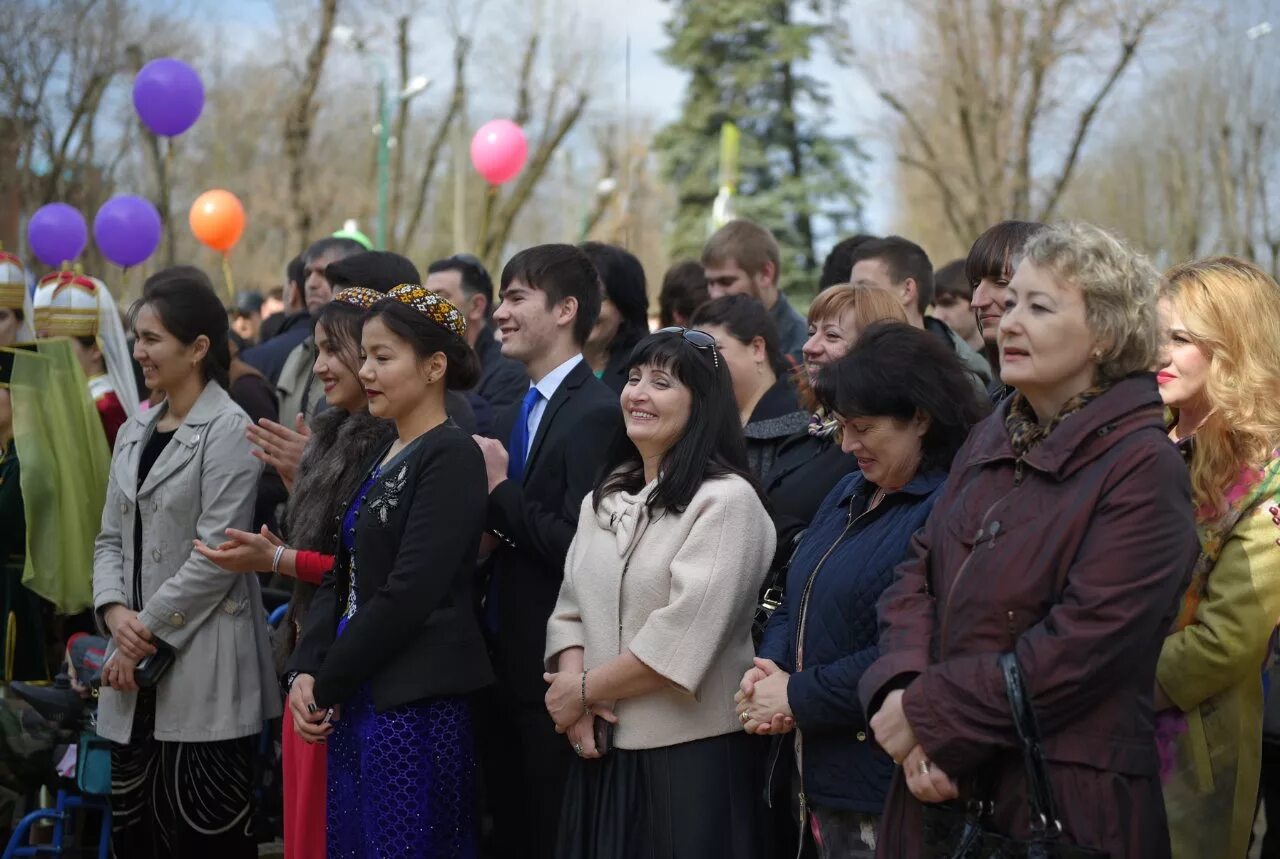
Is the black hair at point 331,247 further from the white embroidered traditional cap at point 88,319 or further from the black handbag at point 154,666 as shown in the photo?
the black handbag at point 154,666

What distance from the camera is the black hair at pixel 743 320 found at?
536 centimetres

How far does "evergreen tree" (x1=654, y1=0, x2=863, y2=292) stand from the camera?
33.2 metres

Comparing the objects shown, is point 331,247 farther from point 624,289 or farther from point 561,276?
point 561,276

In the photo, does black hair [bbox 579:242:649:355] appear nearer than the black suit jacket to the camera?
No

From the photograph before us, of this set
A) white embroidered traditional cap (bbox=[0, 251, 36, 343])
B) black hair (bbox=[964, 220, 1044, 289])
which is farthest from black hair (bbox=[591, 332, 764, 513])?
white embroidered traditional cap (bbox=[0, 251, 36, 343])

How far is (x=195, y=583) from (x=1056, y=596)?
3.18 metres

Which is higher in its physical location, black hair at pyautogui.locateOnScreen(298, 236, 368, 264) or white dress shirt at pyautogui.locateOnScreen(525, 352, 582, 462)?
black hair at pyautogui.locateOnScreen(298, 236, 368, 264)

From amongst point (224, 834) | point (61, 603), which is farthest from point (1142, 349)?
point (61, 603)

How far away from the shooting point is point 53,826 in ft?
18.8

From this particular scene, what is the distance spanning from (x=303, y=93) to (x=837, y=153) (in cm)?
1609

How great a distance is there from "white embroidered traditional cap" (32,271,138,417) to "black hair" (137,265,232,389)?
0.79 meters

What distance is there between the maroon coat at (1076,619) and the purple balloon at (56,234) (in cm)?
1054

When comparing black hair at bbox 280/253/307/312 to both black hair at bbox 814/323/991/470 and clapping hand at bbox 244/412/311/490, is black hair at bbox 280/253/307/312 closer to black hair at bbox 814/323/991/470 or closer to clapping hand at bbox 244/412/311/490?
clapping hand at bbox 244/412/311/490

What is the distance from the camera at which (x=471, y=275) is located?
7047 mm
